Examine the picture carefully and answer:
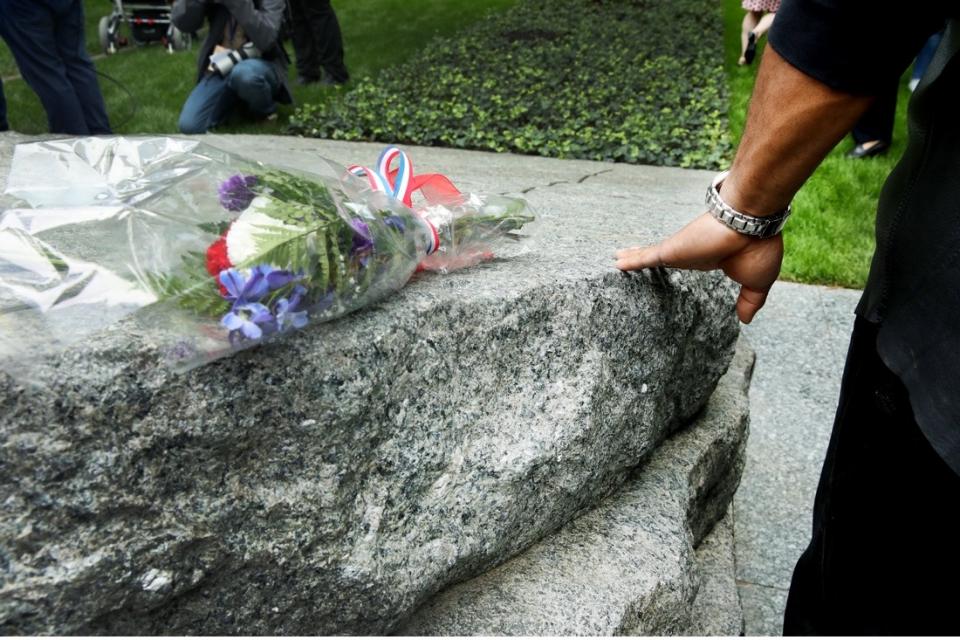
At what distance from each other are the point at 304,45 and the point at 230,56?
2.32 metres

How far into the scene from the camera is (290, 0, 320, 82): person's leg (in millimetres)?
8297

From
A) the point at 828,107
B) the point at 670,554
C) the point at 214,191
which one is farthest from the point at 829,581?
the point at 214,191

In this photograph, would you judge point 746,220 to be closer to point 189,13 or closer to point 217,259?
point 217,259

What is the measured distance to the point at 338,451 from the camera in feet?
4.74

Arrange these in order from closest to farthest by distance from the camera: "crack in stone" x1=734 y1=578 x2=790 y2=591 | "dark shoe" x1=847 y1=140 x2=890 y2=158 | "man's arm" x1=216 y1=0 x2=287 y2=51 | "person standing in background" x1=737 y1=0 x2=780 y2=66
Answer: "crack in stone" x1=734 y1=578 x2=790 y2=591
"dark shoe" x1=847 y1=140 x2=890 y2=158
"man's arm" x1=216 y1=0 x2=287 y2=51
"person standing in background" x1=737 y1=0 x2=780 y2=66

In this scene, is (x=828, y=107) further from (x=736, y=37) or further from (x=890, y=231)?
(x=736, y=37)

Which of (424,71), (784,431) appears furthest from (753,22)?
(784,431)

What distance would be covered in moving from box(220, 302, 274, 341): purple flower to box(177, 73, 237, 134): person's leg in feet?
17.7

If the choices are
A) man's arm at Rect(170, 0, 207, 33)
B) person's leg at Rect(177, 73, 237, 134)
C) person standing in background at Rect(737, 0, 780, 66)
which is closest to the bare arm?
person's leg at Rect(177, 73, 237, 134)

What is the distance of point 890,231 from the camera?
4.44 ft

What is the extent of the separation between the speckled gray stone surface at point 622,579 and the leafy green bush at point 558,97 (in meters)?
4.06

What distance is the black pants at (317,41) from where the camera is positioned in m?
8.11

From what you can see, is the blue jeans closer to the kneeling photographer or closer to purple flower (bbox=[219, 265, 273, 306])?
the kneeling photographer

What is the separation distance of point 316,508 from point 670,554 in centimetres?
85
